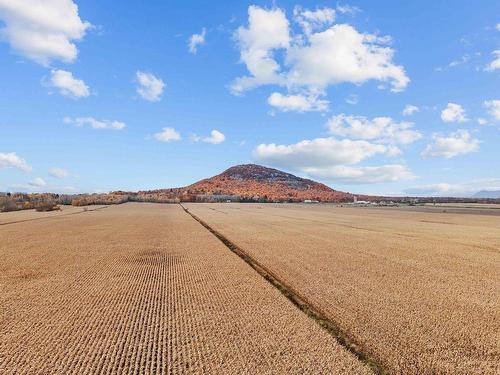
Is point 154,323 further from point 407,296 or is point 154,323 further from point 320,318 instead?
point 407,296

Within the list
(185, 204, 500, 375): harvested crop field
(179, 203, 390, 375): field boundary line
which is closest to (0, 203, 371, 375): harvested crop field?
(179, 203, 390, 375): field boundary line

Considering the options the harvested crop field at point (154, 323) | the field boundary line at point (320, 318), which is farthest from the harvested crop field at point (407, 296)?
the harvested crop field at point (154, 323)

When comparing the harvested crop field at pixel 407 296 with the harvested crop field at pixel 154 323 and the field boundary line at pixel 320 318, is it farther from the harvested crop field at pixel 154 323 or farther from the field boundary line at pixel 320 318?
the harvested crop field at pixel 154 323

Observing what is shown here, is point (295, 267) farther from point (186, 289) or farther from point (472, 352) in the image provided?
point (472, 352)

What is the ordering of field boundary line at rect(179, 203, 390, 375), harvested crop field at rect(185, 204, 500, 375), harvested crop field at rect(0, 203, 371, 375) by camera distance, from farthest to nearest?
harvested crop field at rect(185, 204, 500, 375) < field boundary line at rect(179, 203, 390, 375) < harvested crop field at rect(0, 203, 371, 375)

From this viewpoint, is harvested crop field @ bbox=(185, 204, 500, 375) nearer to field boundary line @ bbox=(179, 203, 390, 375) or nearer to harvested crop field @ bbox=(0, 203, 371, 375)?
field boundary line @ bbox=(179, 203, 390, 375)

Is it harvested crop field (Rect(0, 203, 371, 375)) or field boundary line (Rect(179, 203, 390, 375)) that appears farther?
field boundary line (Rect(179, 203, 390, 375))

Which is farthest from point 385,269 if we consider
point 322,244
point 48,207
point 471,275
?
point 48,207

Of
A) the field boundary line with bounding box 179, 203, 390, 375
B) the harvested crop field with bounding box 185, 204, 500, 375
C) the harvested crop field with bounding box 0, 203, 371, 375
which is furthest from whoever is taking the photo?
the harvested crop field with bounding box 185, 204, 500, 375

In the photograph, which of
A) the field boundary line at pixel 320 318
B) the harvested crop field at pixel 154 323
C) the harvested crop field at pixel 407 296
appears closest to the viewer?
the harvested crop field at pixel 154 323

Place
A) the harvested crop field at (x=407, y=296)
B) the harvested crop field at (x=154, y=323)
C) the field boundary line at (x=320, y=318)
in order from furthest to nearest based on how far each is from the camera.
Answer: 1. the harvested crop field at (x=407, y=296)
2. the field boundary line at (x=320, y=318)
3. the harvested crop field at (x=154, y=323)
